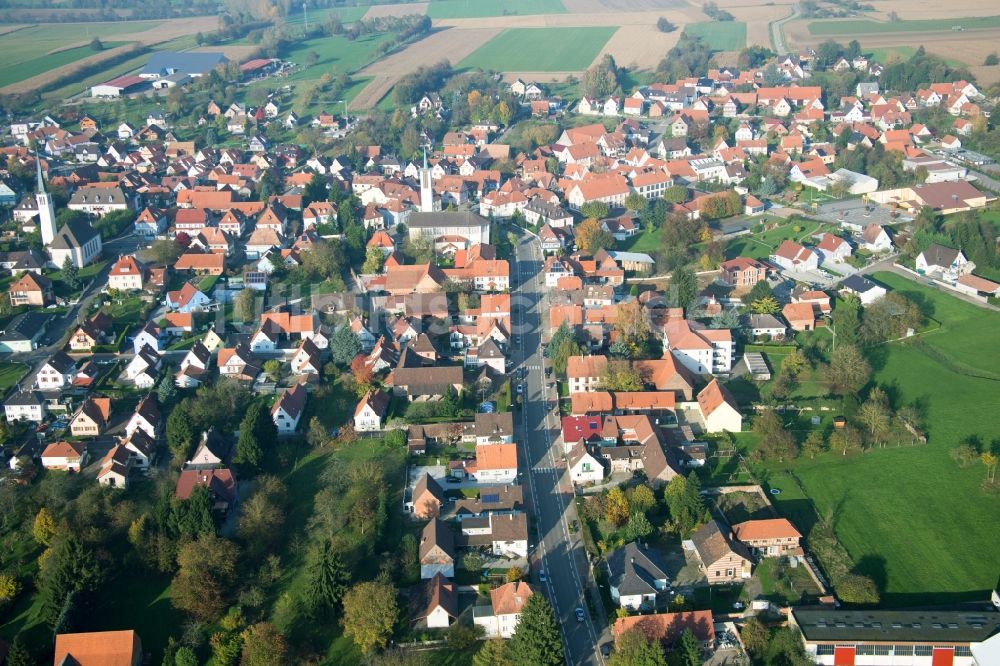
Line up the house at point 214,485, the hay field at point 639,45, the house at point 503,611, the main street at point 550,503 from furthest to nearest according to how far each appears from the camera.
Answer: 1. the hay field at point 639,45
2. the house at point 214,485
3. the main street at point 550,503
4. the house at point 503,611

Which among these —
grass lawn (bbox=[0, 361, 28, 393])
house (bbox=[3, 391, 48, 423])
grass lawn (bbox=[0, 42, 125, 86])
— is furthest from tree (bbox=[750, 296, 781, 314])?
grass lawn (bbox=[0, 42, 125, 86])

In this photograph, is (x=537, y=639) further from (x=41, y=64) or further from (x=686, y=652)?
(x=41, y=64)

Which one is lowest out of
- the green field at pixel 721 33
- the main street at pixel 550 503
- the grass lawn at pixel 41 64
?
the main street at pixel 550 503

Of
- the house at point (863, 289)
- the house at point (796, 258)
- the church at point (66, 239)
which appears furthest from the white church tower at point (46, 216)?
the house at point (863, 289)

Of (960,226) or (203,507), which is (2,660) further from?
(960,226)

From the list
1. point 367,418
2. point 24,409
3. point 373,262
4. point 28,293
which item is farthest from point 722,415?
point 28,293

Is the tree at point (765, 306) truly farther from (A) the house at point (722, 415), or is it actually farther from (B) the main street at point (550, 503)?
(B) the main street at point (550, 503)
